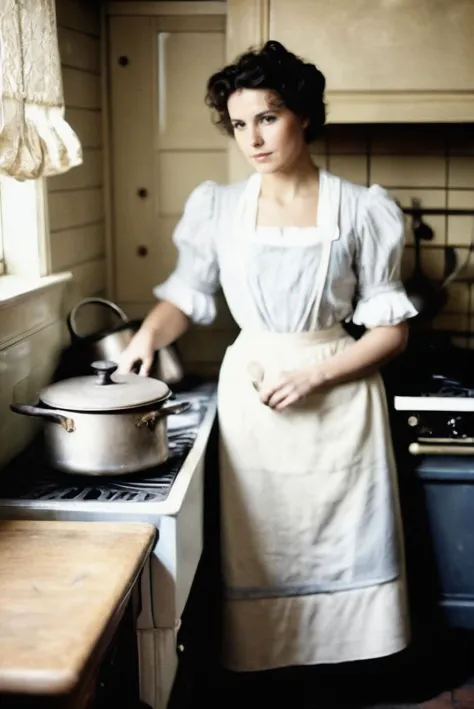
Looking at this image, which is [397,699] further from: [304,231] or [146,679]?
[304,231]

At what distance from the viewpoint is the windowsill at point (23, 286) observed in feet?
5.86

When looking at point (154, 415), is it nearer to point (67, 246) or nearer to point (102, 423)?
point (102, 423)

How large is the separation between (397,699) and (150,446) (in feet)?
3.32

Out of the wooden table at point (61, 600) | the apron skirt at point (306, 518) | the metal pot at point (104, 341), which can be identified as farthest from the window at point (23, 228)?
the wooden table at point (61, 600)

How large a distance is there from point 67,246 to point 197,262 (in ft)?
1.16

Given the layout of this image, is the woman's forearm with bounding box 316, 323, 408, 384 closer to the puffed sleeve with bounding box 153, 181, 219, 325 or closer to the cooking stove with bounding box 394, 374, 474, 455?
the cooking stove with bounding box 394, 374, 474, 455

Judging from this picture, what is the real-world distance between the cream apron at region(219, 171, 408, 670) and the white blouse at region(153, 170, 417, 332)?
2 centimetres

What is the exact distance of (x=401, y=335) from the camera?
203 centimetres

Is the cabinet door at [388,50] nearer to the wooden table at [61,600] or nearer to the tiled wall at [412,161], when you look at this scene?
the tiled wall at [412,161]

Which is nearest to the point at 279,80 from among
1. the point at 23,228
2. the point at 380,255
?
the point at 380,255

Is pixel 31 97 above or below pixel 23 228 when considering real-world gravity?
above

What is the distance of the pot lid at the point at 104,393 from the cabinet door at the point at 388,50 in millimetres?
948

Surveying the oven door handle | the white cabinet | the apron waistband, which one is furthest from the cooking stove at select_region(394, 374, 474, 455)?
the white cabinet

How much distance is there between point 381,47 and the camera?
2.24m
